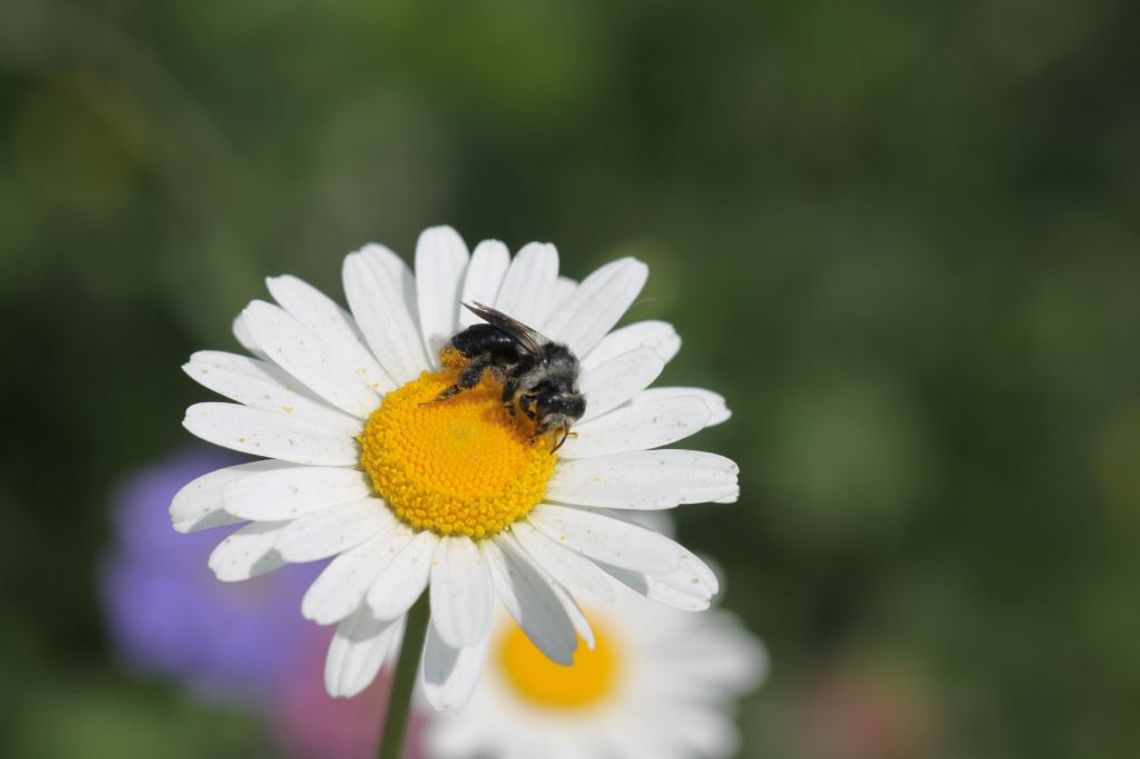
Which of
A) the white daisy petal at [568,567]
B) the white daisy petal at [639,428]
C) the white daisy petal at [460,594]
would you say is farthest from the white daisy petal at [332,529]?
the white daisy petal at [639,428]

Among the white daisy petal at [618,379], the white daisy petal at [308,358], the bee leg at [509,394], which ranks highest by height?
the white daisy petal at [618,379]

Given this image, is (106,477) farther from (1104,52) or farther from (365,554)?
(1104,52)

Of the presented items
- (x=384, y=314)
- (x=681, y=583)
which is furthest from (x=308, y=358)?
(x=681, y=583)

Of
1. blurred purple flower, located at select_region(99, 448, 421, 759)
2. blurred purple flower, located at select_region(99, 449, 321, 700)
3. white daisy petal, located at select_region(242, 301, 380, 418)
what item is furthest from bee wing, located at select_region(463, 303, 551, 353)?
blurred purple flower, located at select_region(99, 449, 321, 700)

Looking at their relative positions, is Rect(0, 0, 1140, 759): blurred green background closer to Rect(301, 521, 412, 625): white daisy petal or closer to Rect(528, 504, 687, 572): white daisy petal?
Rect(528, 504, 687, 572): white daisy petal

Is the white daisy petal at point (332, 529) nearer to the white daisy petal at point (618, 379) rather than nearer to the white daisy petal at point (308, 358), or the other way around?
the white daisy petal at point (308, 358)

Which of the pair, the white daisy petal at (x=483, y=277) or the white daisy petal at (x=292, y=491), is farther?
the white daisy petal at (x=483, y=277)
